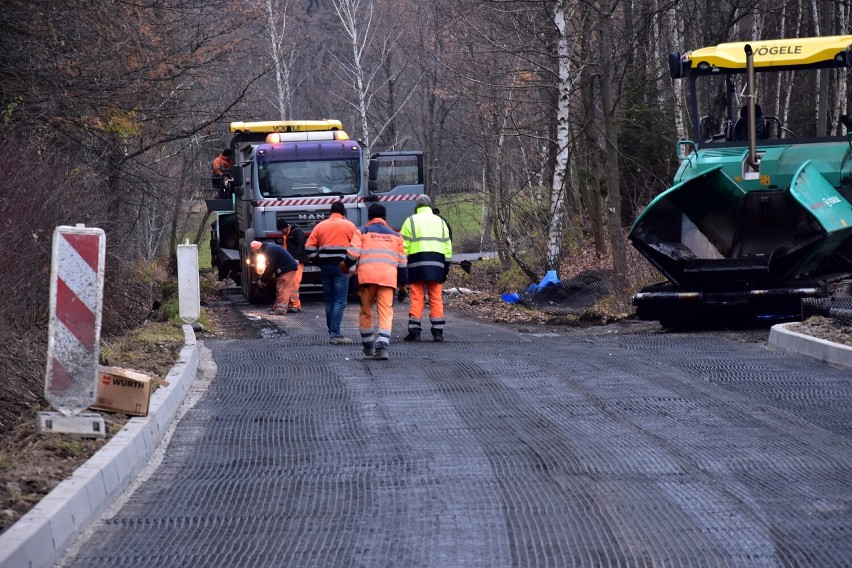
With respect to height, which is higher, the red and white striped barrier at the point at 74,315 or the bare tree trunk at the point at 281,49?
the bare tree trunk at the point at 281,49

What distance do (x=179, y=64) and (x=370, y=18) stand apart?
1043 inches

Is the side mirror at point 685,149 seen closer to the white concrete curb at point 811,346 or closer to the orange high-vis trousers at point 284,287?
the white concrete curb at point 811,346

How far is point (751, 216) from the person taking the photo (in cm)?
1399

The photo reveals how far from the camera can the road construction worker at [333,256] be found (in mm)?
14141

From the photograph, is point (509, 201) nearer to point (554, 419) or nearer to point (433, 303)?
point (433, 303)

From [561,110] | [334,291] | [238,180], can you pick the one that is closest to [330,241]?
[334,291]

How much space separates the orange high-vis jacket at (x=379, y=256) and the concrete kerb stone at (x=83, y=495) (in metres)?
4.15

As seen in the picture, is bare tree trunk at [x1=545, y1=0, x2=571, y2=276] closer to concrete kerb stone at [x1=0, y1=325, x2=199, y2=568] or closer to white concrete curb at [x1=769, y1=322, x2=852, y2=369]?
white concrete curb at [x1=769, y1=322, x2=852, y2=369]

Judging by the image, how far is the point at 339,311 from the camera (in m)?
14.3


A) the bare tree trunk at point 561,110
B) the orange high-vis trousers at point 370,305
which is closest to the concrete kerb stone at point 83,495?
the orange high-vis trousers at point 370,305

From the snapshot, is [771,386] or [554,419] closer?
[554,419]

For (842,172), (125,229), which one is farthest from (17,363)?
(125,229)

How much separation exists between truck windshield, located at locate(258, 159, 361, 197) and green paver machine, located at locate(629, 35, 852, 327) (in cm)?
994

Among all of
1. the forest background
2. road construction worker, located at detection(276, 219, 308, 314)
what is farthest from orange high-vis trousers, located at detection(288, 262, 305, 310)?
the forest background
